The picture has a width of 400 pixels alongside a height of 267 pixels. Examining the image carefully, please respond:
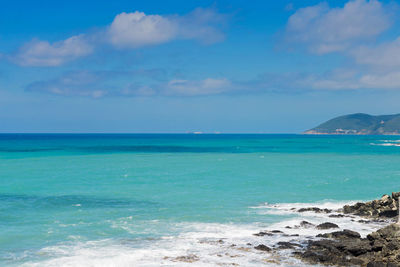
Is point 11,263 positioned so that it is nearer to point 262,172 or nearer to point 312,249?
point 312,249

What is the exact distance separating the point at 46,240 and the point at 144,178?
76.8ft

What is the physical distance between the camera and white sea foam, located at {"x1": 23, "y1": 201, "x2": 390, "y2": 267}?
49.4 feet

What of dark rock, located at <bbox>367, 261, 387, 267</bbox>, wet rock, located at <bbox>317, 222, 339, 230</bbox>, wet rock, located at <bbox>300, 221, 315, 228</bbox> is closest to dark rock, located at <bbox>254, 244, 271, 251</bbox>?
dark rock, located at <bbox>367, 261, 387, 267</bbox>

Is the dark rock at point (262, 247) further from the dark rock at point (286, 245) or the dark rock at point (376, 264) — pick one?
the dark rock at point (376, 264)

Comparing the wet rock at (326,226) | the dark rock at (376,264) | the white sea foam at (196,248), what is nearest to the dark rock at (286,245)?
the white sea foam at (196,248)

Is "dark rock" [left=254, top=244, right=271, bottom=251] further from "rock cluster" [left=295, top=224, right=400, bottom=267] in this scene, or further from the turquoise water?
the turquoise water

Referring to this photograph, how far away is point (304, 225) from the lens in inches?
800

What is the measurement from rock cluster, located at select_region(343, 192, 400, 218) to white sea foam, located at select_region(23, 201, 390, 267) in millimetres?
1616

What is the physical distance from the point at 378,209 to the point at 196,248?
11991 millimetres

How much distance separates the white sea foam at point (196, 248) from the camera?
15.1m

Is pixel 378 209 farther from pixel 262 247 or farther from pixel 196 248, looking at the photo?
pixel 196 248

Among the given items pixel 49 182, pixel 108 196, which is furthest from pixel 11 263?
pixel 49 182

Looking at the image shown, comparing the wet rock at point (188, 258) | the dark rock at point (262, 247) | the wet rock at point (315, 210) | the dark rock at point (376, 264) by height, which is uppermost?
the dark rock at point (376, 264)

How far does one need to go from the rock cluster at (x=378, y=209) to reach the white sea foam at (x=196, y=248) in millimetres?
1616
